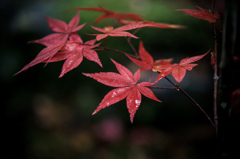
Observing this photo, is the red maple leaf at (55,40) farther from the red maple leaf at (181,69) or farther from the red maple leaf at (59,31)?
the red maple leaf at (181,69)

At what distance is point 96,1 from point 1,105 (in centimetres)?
170

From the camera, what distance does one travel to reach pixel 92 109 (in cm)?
182

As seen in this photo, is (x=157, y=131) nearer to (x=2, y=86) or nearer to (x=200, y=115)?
(x=200, y=115)

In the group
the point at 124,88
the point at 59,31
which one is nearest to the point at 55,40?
the point at 59,31

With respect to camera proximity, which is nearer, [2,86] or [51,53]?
[51,53]

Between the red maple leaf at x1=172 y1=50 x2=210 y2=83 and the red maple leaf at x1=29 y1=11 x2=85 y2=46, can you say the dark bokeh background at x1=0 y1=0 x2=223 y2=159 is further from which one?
the red maple leaf at x1=172 y1=50 x2=210 y2=83

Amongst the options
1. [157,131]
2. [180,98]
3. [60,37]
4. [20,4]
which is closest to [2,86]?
[20,4]

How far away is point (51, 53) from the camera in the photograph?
0.49 metres

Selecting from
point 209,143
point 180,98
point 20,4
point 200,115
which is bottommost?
point 209,143

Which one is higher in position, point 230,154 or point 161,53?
point 230,154

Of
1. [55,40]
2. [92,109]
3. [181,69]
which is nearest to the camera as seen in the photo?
[181,69]

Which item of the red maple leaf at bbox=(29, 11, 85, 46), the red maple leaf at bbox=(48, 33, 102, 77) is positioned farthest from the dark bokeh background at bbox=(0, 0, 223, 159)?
the red maple leaf at bbox=(48, 33, 102, 77)

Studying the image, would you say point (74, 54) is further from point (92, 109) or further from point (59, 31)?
point (92, 109)

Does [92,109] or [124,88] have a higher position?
[124,88]
